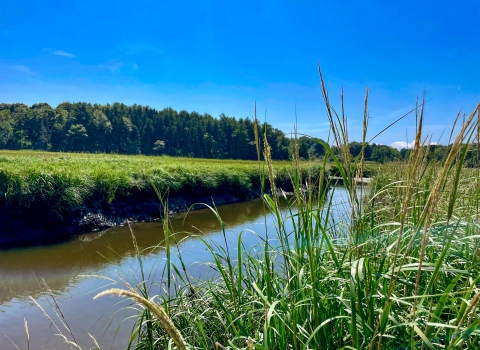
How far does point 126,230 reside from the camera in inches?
360

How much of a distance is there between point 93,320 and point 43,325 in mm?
514

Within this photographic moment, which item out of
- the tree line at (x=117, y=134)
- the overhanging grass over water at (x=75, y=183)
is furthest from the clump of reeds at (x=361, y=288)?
the tree line at (x=117, y=134)

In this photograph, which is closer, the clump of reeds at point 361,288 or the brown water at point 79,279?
the clump of reeds at point 361,288

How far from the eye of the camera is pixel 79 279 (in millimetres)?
5605

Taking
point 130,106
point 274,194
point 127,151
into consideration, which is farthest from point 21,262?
point 130,106

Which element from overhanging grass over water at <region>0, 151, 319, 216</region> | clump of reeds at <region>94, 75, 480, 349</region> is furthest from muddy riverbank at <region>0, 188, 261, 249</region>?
clump of reeds at <region>94, 75, 480, 349</region>

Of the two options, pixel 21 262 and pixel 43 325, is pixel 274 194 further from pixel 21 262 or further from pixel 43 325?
pixel 21 262

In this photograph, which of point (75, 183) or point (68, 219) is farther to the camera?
point (75, 183)

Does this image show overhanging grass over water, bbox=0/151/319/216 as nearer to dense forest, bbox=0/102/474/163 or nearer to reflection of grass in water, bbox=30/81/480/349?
reflection of grass in water, bbox=30/81/480/349

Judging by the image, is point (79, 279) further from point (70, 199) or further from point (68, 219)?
point (70, 199)

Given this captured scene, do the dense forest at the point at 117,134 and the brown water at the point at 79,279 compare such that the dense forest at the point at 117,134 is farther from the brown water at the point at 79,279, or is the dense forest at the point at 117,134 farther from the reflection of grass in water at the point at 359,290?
the reflection of grass in water at the point at 359,290

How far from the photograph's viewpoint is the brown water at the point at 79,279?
146 inches

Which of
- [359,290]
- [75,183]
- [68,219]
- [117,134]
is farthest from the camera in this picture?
[117,134]

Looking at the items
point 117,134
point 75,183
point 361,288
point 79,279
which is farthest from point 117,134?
point 361,288
